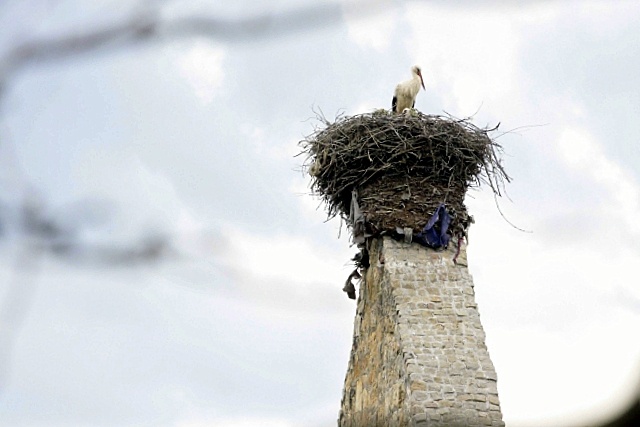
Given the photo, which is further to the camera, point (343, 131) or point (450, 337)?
point (343, 131)

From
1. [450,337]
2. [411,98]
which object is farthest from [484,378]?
[411,98]

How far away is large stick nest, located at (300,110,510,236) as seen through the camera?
29.3 ft

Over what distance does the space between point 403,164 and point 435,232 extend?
0.75m

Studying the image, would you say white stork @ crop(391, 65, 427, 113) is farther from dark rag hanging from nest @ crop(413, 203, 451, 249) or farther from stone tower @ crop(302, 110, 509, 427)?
dark rag hanging from nest @ crop(413, 203, 451, 249)

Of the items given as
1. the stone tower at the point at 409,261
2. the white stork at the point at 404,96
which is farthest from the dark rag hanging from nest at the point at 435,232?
the white stork at the point at 404,96

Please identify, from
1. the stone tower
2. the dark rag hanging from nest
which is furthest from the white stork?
the dark rag hanging from nest

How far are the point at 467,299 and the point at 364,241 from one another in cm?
119

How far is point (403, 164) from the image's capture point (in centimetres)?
905

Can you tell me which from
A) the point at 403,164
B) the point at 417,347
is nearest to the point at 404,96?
the point at 403,164

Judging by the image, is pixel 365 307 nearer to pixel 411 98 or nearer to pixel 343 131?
pixel 343 131

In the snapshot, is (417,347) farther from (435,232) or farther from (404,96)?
(404,96)

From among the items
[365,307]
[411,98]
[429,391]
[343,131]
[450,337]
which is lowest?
[429,391]

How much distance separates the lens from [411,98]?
10.6 m

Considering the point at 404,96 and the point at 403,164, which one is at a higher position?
the point at 404,96
